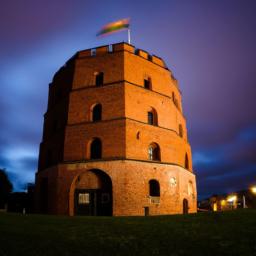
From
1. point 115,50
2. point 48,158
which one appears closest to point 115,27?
point 115,50

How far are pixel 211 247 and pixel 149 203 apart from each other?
13.0 m

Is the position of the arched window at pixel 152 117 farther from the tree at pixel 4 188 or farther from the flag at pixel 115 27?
the tree at pixel 4 188

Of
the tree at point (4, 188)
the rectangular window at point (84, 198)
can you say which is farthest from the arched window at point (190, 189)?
the tree at point (4, 188)

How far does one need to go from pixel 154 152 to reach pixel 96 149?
4612 mm

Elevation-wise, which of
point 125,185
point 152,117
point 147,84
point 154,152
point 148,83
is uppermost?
point 148,83

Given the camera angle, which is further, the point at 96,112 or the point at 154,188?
the point at 96,112

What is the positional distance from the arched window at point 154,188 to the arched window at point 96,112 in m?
6.52

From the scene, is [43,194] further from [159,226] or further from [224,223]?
[224,223]

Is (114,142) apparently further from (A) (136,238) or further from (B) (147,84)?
(A) (136,238)

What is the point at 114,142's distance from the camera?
2138 centimetres

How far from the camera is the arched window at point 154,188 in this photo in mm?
21594

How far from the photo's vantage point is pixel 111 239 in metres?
9.20

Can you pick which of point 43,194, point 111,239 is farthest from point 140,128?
point 111,239

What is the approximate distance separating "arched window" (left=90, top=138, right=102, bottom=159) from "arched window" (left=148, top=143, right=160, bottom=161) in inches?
154
